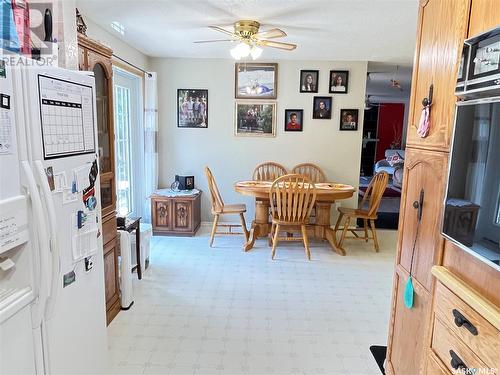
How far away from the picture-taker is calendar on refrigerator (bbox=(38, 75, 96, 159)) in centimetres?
126

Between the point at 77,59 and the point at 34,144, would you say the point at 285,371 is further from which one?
the point at 77,59

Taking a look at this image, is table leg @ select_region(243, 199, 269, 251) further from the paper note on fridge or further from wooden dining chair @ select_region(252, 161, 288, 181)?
the paper note on fridge

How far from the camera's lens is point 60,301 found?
4.66 feet

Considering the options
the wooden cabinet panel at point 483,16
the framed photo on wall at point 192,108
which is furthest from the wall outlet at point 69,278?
the framed photo on wall at point 192,108

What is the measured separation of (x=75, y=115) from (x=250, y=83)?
3.49 m

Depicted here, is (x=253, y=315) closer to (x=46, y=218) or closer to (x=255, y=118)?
(x=46, y=218)

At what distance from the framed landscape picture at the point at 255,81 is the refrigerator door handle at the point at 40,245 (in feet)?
12.4

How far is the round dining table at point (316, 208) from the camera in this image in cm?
400

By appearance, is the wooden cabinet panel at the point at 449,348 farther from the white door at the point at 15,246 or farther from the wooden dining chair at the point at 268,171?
the wooden dining chair at the point at 268,171

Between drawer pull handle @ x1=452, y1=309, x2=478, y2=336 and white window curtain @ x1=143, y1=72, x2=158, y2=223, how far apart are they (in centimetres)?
387

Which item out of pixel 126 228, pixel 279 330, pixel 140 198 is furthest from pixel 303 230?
pixel 140 198

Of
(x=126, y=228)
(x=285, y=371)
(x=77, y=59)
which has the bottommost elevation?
(x=285, y=371)

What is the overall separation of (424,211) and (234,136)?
139 inches

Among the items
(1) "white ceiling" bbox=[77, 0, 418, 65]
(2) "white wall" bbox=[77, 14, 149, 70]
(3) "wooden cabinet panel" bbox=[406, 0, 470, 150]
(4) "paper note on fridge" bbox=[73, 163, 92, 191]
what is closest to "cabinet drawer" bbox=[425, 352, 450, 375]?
(3) "wooden cabinet panel" bbox=[406, 0, 470, 150]
